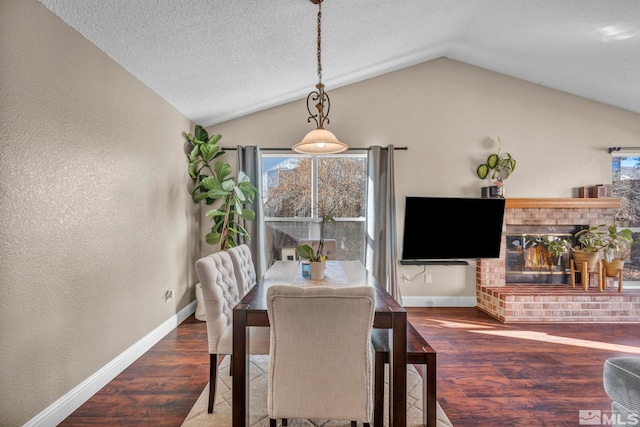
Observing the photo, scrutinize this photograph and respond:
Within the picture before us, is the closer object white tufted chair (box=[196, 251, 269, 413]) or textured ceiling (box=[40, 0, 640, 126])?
white tufted chair (box=[196, 251, 269, 413])

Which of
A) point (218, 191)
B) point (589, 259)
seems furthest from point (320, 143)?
point (589, 259)

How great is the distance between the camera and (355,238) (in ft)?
14.3

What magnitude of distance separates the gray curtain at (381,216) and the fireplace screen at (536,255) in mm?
1578

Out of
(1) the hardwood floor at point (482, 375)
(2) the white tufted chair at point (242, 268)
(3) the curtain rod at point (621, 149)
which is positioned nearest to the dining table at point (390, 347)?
(1) the hardwood floor at point (482, 375)

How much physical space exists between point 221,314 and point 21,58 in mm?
1750

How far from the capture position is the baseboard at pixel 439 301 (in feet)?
14.0

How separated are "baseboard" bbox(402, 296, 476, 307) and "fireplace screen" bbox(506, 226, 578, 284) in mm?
590

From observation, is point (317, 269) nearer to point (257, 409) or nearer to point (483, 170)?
Answer: point (257, 409)

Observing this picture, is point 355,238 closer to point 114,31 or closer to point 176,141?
point 176,141

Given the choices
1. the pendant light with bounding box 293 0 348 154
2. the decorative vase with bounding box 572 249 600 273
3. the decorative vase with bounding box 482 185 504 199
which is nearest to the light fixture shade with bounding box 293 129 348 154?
the pendant light with bounding box 293 0 348 154

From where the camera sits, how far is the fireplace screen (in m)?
4.25

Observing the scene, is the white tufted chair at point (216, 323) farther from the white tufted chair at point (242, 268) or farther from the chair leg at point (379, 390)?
the chair leg at point (379, 390)

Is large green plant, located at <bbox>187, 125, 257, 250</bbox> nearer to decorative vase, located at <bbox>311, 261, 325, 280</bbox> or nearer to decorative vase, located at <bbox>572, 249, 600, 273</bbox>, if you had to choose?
decorative vase, located at <bbox>311, 261, 325, 280</bbox>

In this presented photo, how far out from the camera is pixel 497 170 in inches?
164
